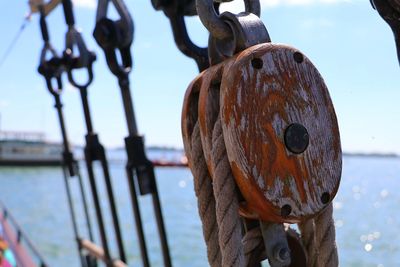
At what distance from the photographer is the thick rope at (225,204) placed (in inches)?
28.1

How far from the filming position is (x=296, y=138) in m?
0.72

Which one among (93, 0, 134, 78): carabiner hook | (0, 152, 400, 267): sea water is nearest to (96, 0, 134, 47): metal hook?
(93, 0, 134, 78): carabiner hook

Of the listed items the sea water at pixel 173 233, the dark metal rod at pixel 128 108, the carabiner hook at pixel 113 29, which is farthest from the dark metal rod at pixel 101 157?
the sea water at pixel 173 233

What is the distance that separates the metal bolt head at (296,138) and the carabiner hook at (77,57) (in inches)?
70.8

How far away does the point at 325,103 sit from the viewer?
749 mm

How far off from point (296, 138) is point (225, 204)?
0.41 ft

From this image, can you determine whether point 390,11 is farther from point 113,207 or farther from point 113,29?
point 113,207

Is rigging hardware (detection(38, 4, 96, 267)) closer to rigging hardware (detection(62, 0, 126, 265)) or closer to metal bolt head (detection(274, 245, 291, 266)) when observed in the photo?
rigging hardware (detection(62, 0, 126, 265))

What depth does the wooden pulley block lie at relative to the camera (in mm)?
707

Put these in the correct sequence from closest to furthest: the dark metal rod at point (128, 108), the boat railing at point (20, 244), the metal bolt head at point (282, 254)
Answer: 1. the metal bolt head at point (282, 254)
2. the dark metal rod at point (128, 108)
3. the boat railing at point (20, 244)

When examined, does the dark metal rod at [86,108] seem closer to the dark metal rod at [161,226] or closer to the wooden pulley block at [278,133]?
the dark metal rod at [161,226]

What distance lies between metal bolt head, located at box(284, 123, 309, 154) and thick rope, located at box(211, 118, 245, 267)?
0.08 m

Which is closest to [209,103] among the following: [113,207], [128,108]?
[128,108]

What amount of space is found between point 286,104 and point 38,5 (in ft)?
9.45
